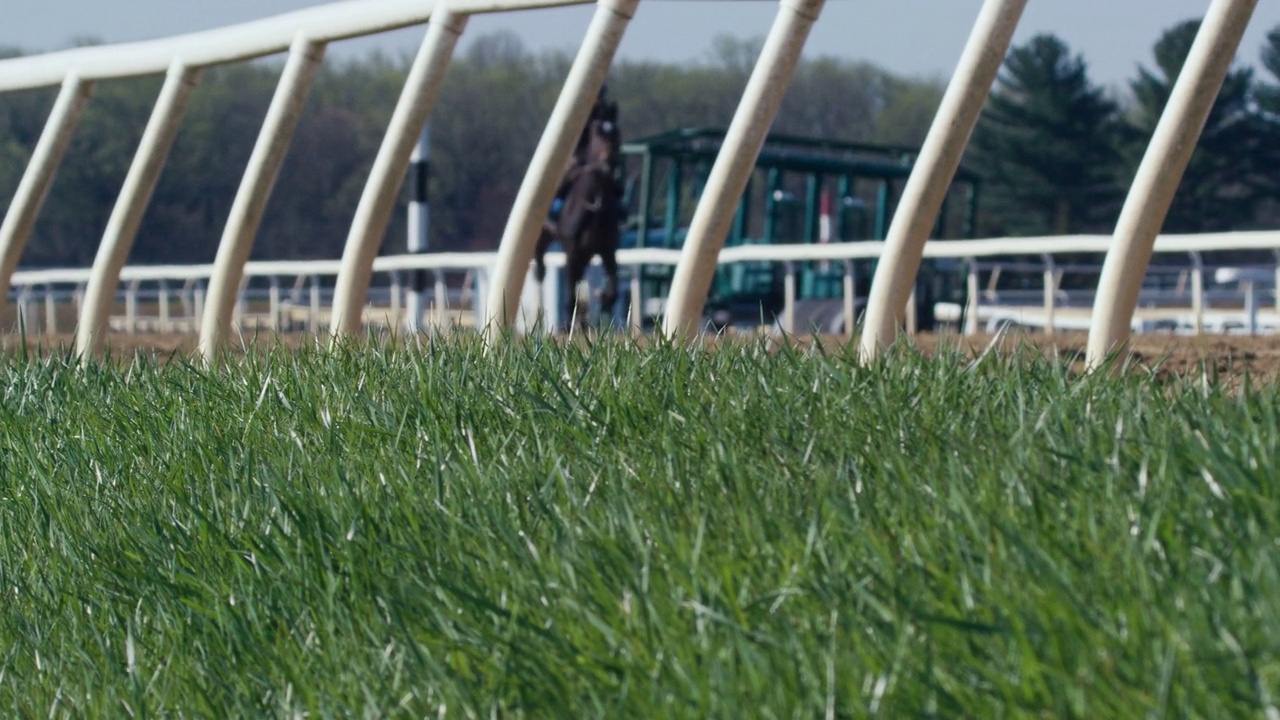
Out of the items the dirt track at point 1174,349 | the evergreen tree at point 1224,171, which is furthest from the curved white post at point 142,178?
the evergreen tree at point 1224,171

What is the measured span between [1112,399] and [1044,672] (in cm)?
105

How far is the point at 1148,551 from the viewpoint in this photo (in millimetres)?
1428

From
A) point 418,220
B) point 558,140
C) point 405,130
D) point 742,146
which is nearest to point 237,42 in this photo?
point 405,130

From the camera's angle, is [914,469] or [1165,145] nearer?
[914,469]

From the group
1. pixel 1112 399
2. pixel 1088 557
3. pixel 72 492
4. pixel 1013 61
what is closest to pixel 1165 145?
pixel 1112 399

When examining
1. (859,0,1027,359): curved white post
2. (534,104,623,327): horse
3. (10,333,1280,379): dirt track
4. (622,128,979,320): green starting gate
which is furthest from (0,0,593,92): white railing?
(622,128,979,320): green starting gate

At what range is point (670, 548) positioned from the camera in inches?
66.0

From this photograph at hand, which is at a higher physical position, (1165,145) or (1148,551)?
(1165,145)

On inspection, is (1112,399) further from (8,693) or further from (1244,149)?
(1244,149)

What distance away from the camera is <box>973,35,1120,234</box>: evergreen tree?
6084 cm

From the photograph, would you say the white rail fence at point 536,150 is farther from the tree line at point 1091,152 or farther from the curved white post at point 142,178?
the tree line at point 1091,152

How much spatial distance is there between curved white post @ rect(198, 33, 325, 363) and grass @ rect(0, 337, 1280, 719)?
61.7 inches

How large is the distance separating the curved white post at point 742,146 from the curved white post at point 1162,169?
794mm

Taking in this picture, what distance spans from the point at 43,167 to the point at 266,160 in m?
1.22
